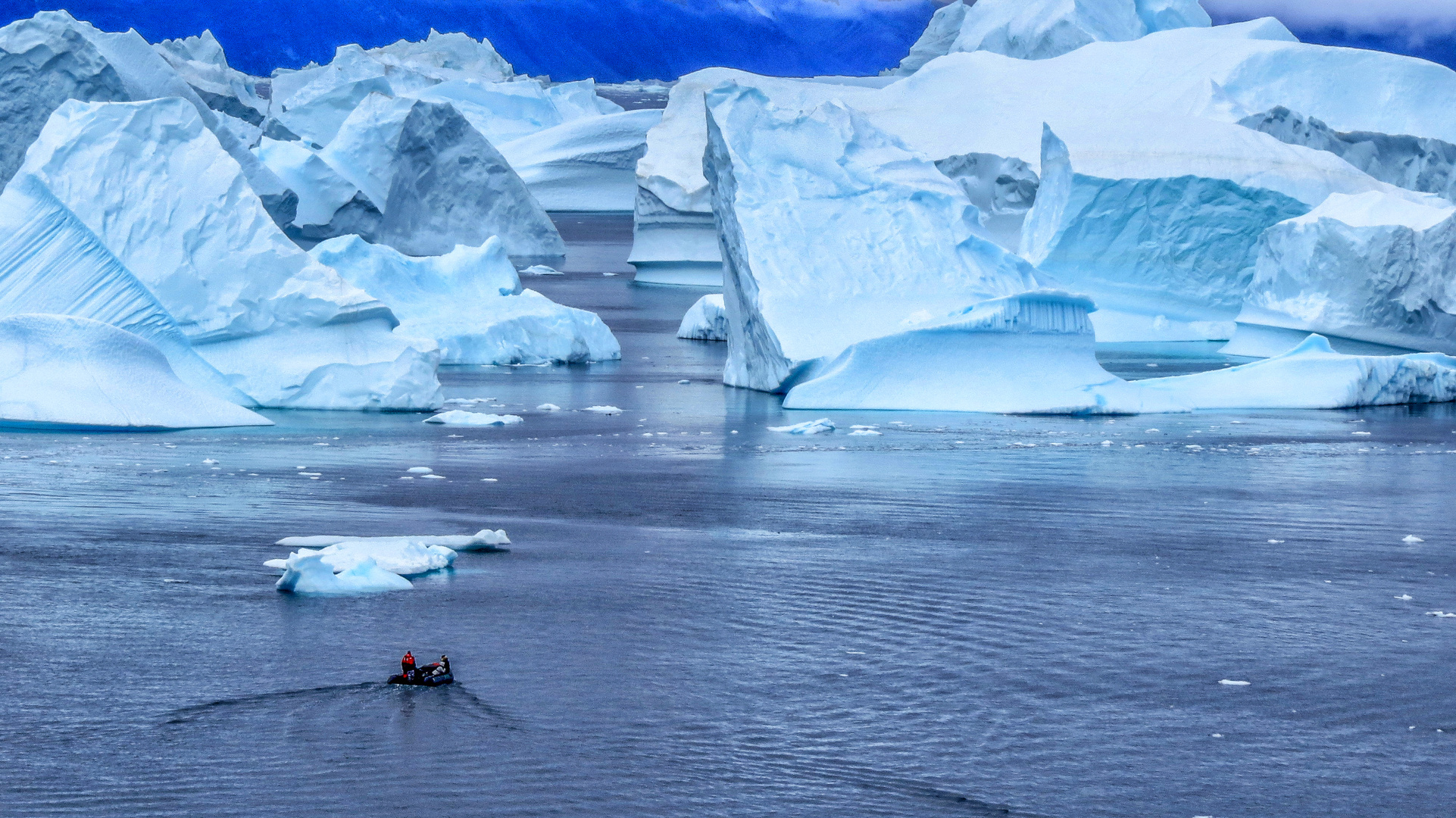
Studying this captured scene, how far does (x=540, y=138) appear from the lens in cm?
3612

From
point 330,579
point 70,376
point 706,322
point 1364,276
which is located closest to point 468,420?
point 70,376

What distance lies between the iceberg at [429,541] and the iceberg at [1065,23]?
27.5 meters

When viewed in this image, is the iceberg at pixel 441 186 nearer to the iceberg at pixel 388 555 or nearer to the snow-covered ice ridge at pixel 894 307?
the snow-covered ice ridge at pixel 894 307

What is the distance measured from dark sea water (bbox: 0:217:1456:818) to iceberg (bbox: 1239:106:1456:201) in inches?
484

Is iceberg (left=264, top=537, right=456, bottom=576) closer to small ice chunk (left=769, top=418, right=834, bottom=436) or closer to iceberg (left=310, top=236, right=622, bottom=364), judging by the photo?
small ice chunk (left=769, top=418, right=834, bottom=436)

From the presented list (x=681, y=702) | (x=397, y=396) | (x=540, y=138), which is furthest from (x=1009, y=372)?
(x=540, y=138)

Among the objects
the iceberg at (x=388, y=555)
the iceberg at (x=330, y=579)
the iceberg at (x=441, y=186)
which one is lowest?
the iceberg at (x=330, y=579)

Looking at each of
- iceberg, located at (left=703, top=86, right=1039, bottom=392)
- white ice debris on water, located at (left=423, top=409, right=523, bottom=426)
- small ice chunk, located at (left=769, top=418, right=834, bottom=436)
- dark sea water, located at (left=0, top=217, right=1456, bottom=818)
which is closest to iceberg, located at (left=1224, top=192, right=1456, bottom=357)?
iceberg, located at (left=703, top=86, right=1039, bottom=392)

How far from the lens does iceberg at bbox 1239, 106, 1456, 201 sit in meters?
20.5

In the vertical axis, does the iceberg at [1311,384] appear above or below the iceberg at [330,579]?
above

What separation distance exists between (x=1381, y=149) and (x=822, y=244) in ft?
38.3

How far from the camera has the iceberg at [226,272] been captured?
1062cm

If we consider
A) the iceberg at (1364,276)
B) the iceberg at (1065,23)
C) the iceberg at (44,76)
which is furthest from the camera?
the iceberg at (1065,23)

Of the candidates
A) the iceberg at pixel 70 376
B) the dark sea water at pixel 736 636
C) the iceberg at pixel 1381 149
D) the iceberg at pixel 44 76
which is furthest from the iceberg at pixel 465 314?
the iceberg at pixel 1381 149
